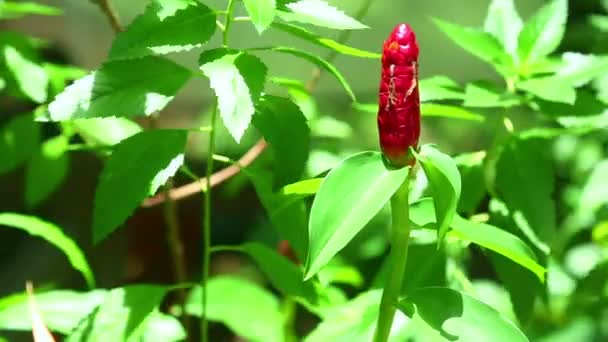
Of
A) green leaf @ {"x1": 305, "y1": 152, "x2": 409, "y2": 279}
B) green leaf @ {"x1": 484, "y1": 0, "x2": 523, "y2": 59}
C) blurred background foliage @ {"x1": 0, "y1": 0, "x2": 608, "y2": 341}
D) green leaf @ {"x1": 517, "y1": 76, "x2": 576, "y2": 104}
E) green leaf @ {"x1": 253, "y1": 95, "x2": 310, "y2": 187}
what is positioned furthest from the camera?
blurred background foliage @ {"x1": 0, "y1": 0, "x2": 608, "y2": 341}

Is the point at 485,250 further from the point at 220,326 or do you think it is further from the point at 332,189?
the point at 220,326

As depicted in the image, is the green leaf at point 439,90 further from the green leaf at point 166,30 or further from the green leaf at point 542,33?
the green leaf at point 166,30

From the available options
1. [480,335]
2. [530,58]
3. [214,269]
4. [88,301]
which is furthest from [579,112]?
[214,269]

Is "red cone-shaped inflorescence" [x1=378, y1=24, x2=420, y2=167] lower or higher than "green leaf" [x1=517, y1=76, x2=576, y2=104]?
higher

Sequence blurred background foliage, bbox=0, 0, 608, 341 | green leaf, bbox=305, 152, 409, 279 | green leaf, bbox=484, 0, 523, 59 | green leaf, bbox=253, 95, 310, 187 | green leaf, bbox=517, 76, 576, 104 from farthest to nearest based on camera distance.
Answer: blurred background foliage, bbox=0, 0, 608, 341 → green leaf, bbox=484, 0, 523, 59 → green leaf, bbox=517, 76, 576, 104 → green leaf, bbox=253, 95, 310, 187 → green leaf, bbox=305, 152, 409, 279

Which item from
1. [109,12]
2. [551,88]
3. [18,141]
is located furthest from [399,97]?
[18,141]

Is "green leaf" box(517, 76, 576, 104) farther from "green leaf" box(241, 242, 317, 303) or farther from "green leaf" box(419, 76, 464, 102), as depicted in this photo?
"green leaf" box(241, 242, 317, 303)

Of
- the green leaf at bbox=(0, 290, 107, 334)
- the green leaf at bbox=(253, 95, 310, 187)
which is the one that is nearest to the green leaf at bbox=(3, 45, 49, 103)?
the green leaf at bbox=(0, 290, 107, 334)

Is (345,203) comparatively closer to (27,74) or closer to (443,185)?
(443,185)
